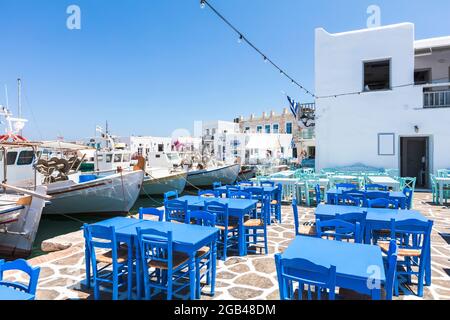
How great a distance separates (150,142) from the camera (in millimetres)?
38750

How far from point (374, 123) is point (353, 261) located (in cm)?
1213

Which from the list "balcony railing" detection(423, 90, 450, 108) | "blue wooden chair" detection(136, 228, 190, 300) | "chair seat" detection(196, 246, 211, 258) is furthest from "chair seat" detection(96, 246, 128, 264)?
"balcony railing" detection(423, 90, 450, 108)

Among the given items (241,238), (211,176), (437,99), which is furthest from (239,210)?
(211,176)

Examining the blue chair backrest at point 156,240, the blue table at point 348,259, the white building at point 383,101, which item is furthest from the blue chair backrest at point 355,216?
the white building at point 383,101

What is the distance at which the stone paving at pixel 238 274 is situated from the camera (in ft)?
12.8

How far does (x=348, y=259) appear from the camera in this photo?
283cm

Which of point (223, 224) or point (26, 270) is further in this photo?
point (223, 224)

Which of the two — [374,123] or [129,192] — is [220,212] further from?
[374,123]

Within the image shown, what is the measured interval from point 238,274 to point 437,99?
12.5 m

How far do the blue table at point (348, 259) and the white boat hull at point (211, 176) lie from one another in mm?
14378

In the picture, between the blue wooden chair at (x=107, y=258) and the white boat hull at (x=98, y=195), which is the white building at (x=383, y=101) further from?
the blue wooden chair at (x=107, y=258)

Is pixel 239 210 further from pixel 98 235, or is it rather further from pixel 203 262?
pixel 98 235

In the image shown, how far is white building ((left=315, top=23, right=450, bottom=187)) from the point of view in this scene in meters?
12.7
